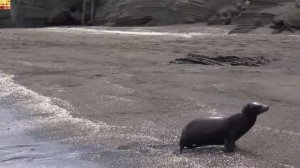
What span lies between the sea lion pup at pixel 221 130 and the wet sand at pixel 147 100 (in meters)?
0.08

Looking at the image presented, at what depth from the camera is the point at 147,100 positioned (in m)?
6.72

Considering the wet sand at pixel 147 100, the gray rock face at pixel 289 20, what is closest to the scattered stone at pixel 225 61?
the wet sand at pixel 147 100

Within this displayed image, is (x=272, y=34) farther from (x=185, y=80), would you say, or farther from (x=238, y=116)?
(x=238, y=116)

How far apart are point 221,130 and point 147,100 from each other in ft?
8.05

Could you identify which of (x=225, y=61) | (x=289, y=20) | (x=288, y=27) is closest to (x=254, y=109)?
(x=225, y=61)

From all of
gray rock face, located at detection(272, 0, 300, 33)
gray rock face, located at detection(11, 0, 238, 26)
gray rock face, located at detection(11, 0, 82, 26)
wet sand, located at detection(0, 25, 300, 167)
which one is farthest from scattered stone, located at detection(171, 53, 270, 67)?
gray rock face, located at detection(11, 0, 82, 26)

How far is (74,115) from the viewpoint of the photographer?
19.8 ft

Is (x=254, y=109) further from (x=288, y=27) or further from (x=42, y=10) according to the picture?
(x=42, y=10)

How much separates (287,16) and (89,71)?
34.2 ft

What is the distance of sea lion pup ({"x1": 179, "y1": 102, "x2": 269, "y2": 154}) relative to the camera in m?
4.33

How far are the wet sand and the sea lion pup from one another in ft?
0.25

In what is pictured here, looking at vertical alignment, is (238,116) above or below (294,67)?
above

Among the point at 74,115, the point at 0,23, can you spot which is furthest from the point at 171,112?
the point at 0,23

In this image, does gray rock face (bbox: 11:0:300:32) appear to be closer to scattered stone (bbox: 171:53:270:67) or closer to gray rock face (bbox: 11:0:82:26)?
gray rock face (bbox: 11:0:82:26)
